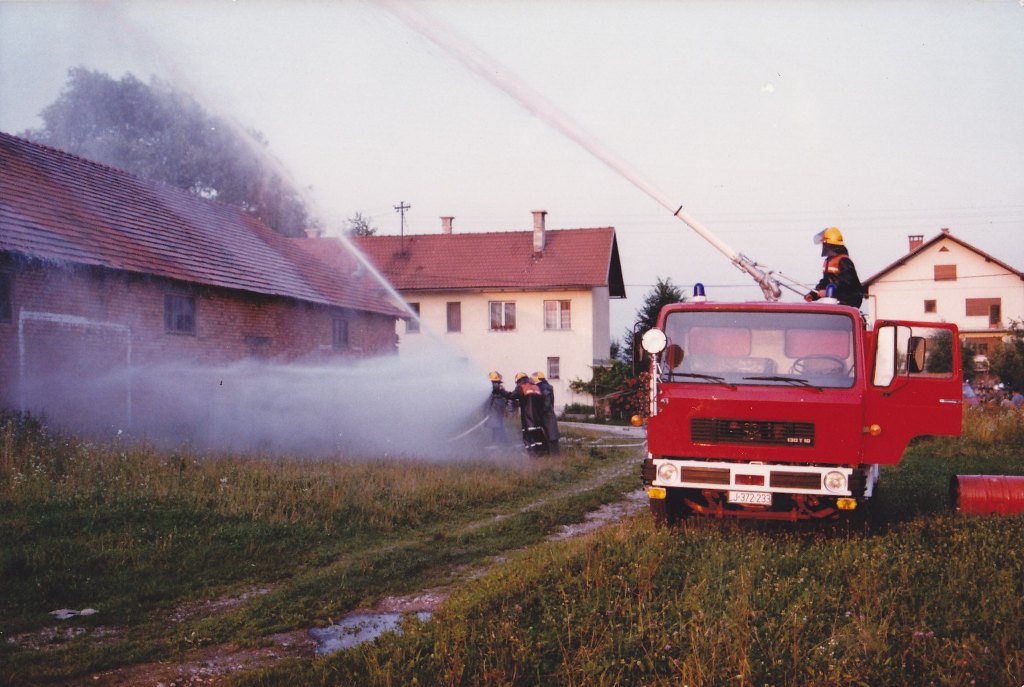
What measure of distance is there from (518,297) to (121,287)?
25948mm

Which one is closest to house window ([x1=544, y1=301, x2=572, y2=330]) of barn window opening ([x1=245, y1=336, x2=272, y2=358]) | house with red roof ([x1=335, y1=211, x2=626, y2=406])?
house with red roof ([x1=335, y1=211, x2=626, y2=406])

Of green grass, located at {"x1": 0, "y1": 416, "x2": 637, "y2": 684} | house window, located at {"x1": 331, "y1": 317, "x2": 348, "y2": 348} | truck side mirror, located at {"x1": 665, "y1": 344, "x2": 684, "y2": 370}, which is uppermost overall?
house window, located at {"x1": 331, "y1": 317, "x2": 348, "y2": 348}

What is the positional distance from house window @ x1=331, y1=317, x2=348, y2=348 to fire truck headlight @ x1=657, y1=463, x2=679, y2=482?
2137 centimetres

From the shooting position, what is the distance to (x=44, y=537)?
877cm

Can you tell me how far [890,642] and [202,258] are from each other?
2065 cm

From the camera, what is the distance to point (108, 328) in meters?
18.9

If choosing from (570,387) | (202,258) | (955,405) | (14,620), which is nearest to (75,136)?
(202,258)

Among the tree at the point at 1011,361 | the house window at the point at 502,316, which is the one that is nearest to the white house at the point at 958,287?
the tree at the point at 1011,361

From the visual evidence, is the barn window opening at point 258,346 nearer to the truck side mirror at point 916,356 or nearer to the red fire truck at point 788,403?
the red fire truck at point 788,403

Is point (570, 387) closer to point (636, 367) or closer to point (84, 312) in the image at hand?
point (84, 312)

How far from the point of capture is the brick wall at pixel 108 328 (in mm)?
16781

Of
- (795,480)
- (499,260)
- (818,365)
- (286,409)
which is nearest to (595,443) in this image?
(286,409)

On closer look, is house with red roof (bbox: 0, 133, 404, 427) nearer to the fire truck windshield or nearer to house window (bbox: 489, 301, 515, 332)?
the fire truck windshield

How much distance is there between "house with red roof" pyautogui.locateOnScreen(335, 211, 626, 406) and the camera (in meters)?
42.5
